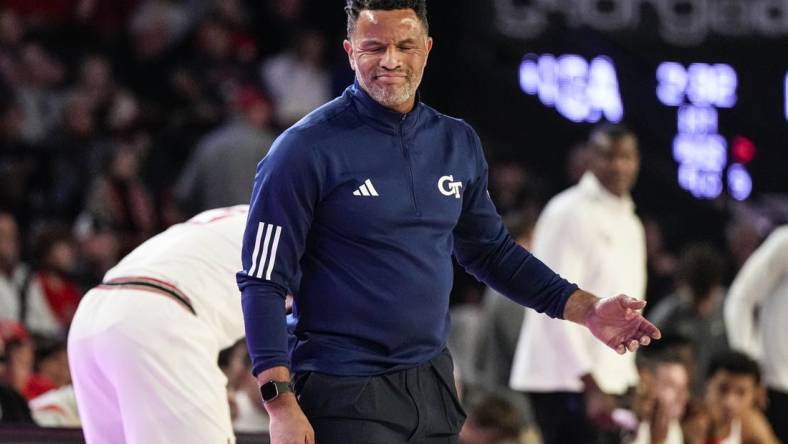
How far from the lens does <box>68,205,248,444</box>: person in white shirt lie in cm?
515

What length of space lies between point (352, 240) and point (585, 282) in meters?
3.52

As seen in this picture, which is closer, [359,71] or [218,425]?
[359,71]

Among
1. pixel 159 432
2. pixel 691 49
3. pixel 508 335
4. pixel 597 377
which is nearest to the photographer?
pixel 159 432

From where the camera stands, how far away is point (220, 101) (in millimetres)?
11508

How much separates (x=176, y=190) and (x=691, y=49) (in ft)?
11.1

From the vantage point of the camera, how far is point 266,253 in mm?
4148

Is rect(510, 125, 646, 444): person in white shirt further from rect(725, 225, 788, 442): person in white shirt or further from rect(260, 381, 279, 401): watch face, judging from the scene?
rect(260, 381, 279, 401): watch face

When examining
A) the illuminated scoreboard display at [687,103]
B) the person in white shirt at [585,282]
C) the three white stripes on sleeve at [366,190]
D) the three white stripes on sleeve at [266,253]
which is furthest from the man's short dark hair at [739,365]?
the three white stripes on sleeve at [266,253]

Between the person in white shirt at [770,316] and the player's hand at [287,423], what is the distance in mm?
4834

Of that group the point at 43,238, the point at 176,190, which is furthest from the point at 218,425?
the point at 176,190

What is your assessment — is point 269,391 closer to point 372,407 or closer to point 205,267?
point 372,407

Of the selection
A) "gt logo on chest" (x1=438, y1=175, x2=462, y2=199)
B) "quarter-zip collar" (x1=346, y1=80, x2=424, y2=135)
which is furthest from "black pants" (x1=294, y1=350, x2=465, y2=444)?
"quarter-zip collar" (x1=346, y1=80, x2=424, y2=135)

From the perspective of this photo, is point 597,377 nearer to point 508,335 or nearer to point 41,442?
point 508,335

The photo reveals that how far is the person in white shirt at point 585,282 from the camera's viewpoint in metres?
7.54
